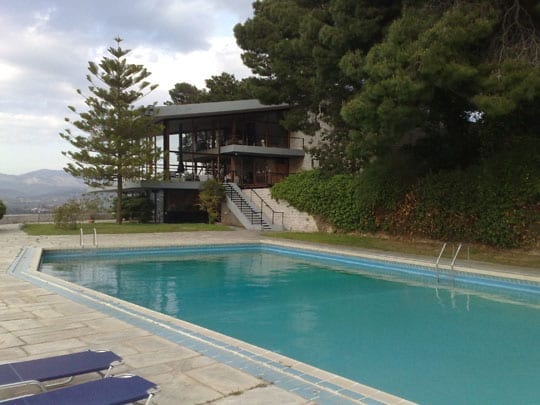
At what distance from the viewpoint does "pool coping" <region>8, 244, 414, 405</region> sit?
11.9ft

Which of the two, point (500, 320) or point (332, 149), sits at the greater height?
point (332, 149)

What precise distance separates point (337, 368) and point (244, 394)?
7.79 feet

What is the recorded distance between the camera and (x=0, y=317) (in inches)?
237

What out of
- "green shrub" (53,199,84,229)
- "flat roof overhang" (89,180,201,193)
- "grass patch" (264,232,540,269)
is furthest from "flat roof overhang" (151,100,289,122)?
"grass patch" (264,232,540,269)

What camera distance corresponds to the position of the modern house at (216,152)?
82.2 feet

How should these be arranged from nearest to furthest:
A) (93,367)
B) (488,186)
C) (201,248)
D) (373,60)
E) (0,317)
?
(93,367), (0,317), (373,60), (488,186), (201,248)

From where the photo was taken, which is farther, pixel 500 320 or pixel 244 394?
pixel 500 320

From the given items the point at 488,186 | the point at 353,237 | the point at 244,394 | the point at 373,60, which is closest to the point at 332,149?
the point at 353,237

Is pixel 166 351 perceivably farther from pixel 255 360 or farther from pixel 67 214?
pixel 67 214

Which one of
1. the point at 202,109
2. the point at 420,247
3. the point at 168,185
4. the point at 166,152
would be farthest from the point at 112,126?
the point at 420,247

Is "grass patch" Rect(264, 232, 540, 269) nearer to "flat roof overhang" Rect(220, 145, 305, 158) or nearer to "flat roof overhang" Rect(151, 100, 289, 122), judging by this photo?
"flat roof overhang" Rect(220, 145, 305, 158)

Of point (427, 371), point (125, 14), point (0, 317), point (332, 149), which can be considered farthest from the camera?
point (332, 149)

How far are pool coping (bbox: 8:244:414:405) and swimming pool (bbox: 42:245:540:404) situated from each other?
1306mm

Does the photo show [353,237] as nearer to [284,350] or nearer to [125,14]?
[125,14]
